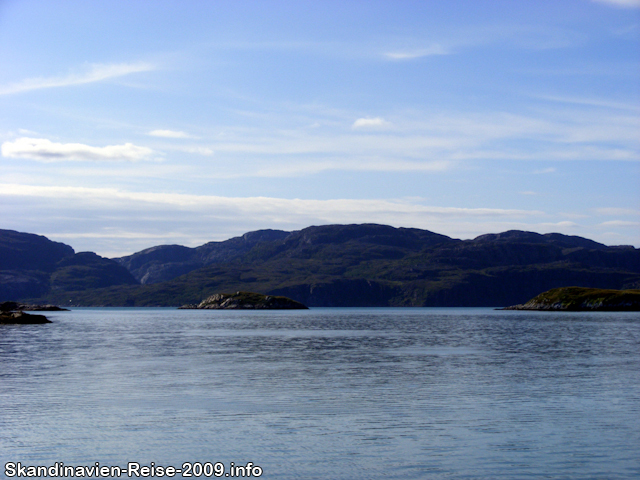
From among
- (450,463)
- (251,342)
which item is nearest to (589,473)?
(450,463)

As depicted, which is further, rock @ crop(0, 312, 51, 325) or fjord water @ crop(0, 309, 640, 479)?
rock @ crop(0, 312, 51, 325)

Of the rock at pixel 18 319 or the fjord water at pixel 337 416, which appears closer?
the fjord water at pixel 337 416

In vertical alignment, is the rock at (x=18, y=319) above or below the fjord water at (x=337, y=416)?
below

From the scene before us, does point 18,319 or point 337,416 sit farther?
point 18,319

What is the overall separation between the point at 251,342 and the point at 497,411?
67708mm

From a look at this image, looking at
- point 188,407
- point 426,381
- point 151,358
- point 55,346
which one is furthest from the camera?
point 55,346

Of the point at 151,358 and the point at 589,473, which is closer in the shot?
the point at 589,473

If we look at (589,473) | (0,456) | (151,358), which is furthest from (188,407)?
(151,358)

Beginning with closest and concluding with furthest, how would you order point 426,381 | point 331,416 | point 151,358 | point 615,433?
point 615,433, point 331,416, point 426,381, point 151,358

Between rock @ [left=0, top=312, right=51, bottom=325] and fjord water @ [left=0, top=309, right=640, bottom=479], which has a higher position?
fjord water @ [left=0, top=309, right=640, bottom=479]

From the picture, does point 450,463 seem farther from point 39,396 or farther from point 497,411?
point 39,396

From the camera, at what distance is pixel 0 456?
2764cm

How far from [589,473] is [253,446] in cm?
1458

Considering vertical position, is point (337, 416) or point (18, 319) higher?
point (337, 416)
